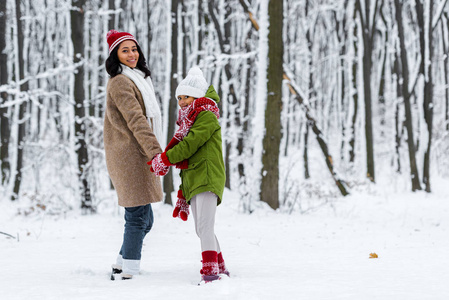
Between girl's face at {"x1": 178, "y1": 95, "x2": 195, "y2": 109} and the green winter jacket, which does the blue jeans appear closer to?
the green winter jacket

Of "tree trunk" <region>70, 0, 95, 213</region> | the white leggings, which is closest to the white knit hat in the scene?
the white leggings

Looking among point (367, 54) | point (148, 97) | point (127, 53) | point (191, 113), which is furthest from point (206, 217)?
point (367, 54)

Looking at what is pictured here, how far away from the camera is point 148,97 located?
11.4 ft

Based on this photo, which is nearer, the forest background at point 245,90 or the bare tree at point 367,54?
the forest background at point 245,90

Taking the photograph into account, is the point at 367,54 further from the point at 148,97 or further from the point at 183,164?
the point at 183,164

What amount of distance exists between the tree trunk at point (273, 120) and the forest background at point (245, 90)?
2 cm

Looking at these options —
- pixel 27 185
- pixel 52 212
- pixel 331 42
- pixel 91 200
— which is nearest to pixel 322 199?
pixel 91 200

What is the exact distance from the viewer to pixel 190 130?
3.14m

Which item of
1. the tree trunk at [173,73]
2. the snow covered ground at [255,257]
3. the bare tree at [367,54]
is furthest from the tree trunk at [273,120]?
the bare tree at [367,54]

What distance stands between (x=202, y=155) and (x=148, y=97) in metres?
0.68

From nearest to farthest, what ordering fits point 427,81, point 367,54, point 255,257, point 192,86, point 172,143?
point 172,143 < point 192,86 < point 255,257 < point 427,81 < point 367,54

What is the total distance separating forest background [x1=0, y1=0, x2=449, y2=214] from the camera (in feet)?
27.5

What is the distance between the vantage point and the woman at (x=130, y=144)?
3.27 m

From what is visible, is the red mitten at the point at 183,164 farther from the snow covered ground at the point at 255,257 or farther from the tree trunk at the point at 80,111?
the tree trunk at the point at 80,111
